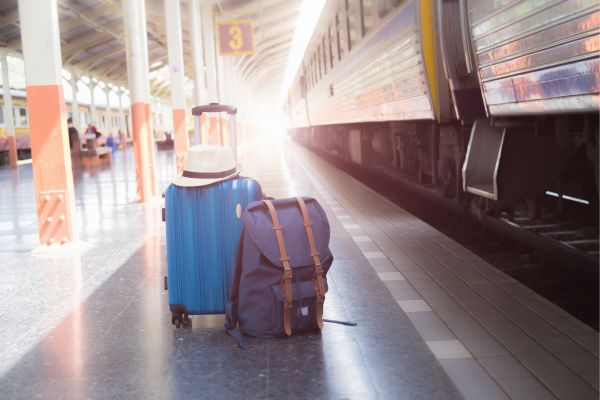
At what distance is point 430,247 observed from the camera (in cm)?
607

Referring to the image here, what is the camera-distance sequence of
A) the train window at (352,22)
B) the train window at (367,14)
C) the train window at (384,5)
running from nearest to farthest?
the train window at (384,5)
the train window at (367,14)
the train window at (352,22)

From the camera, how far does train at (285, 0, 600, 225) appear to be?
12.0 feet

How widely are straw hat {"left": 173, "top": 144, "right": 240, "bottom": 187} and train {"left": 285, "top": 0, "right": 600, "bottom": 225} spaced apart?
1823mm

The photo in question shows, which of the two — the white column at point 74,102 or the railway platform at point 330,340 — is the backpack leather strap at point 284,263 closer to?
the railway platform at point 330,340

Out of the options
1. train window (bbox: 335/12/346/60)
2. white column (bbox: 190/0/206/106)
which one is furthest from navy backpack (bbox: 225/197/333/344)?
white column (bbox: 190/0/206/106)

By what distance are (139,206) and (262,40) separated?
25948mm

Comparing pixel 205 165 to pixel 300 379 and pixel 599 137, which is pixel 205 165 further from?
pixel 599 137

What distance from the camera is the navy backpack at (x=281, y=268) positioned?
11.4ft

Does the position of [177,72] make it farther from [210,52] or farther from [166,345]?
[166,345]

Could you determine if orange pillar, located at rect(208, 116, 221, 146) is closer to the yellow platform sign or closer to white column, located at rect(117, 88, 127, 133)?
the yellow platform sign

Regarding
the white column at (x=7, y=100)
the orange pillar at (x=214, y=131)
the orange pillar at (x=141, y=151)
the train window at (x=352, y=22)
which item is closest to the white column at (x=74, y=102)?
the white column at (x=7, y=100)

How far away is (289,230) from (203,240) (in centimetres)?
52

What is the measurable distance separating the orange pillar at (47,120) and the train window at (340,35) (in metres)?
6.53

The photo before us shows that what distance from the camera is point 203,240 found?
12.2ft
